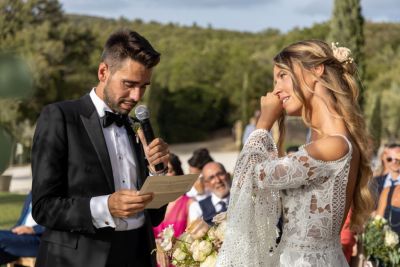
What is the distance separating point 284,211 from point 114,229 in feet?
2.34

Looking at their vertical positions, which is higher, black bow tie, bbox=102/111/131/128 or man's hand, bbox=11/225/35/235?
black bow tie, bbox=102/111/131/128

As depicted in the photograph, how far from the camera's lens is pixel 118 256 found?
2514 mm

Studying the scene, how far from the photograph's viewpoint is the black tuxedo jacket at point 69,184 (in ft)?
7.51

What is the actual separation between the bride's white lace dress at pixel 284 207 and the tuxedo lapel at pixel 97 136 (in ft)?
1.72

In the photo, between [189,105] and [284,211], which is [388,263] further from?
[189,105]

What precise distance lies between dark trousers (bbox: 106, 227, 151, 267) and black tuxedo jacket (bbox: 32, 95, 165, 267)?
0.07m

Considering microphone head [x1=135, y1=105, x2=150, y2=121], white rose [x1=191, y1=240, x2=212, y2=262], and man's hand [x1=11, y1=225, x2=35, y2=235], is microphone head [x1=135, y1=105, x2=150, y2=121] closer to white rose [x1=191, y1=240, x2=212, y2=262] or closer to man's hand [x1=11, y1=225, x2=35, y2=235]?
white rose [x1=191, y1=240, x2=212, y2=262]

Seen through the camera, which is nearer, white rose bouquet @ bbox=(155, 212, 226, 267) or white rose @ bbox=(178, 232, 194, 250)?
white rose bouquet @ bbox=(155, 212, 226, 267)

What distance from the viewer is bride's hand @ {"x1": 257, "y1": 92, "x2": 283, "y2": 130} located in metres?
2.54

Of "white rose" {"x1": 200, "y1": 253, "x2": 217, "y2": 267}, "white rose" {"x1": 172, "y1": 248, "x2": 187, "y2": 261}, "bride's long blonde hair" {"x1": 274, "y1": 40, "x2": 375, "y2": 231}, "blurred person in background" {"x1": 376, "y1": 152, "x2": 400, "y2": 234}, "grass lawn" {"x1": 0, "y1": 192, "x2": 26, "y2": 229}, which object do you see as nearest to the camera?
"bride's long blonde hair" {"x1": 274, "y1": 40, "x2": 375, "y2": 231}

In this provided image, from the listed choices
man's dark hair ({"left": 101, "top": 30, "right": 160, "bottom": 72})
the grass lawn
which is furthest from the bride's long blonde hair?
the grass lawn

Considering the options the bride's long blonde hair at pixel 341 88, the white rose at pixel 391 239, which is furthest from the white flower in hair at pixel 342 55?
the white rose at pixel 391 239

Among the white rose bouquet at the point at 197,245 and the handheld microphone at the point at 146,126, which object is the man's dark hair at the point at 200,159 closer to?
the white rose bouquet at the point at 197,245

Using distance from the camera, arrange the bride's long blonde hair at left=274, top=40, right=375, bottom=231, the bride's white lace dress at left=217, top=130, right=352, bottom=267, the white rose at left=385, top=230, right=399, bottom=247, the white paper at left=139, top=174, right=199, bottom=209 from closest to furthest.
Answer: the white paper at left=139, top=174, right=199, bottom=209 < the bride's white lace dress at left=217, top=130, right=352, bottom=267 < the bride's long blonde hair at left=274, top=40, right=375, bottom=231 < the white rose at left=385, top=230, right=399, bottom=247
